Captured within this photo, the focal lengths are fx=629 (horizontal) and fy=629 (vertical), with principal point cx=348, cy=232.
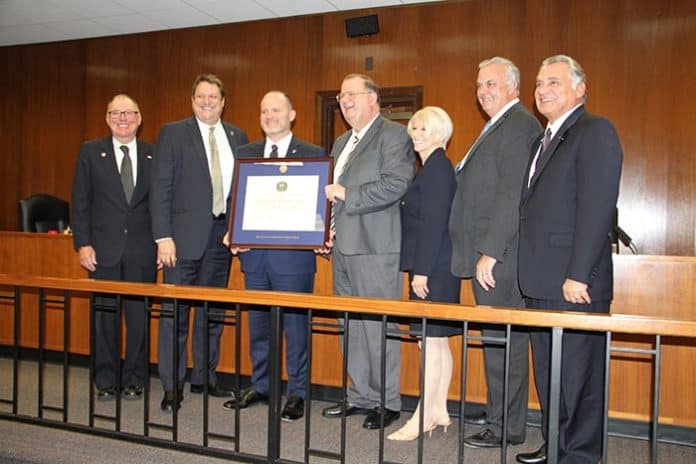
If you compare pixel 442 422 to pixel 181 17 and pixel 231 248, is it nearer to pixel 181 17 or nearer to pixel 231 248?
pixel 231 248

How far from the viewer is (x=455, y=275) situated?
9.32ft

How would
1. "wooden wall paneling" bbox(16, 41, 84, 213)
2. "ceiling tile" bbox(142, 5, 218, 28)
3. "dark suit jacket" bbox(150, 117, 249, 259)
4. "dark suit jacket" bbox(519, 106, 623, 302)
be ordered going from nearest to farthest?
1. "dark suit jacket" bbox(519, 106, 623, 302)
2. "dark suit jacket" bbox(150, 117, 249, 259)
3. "ceiling tile" bbox(142, 5, 218, 28)
4. "wooden wall paneling" bbox(16, 41, 84, 213)

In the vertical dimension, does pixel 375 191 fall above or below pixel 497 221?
above

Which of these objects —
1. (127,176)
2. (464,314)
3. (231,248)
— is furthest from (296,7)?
(464,314)

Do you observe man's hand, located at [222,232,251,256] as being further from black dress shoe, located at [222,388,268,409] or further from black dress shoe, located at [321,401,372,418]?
black dress shoe, located at [321,401,372,418]

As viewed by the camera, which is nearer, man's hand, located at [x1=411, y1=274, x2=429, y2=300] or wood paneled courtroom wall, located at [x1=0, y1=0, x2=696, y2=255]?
man's hand, located at [x1=411, y1=274, x2=429, y2=300]

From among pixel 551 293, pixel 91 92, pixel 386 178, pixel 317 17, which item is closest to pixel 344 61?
pixel 317 17

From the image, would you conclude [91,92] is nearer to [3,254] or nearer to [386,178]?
[3,254]

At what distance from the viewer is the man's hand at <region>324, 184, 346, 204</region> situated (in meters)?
2.96

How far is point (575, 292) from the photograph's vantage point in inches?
91.0

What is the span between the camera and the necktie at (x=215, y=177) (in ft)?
11.3

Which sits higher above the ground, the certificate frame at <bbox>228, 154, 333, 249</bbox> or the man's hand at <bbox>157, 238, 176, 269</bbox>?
the certificate frame at <bbox>228, 154, 333, 249</bbox>

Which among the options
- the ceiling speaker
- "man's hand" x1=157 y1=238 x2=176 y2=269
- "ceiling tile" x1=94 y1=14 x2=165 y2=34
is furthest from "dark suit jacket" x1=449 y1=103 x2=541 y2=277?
"ceiling tile" x1=94 y1=14 x2=165 y2=34

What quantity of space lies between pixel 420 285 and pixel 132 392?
74.6 inches
